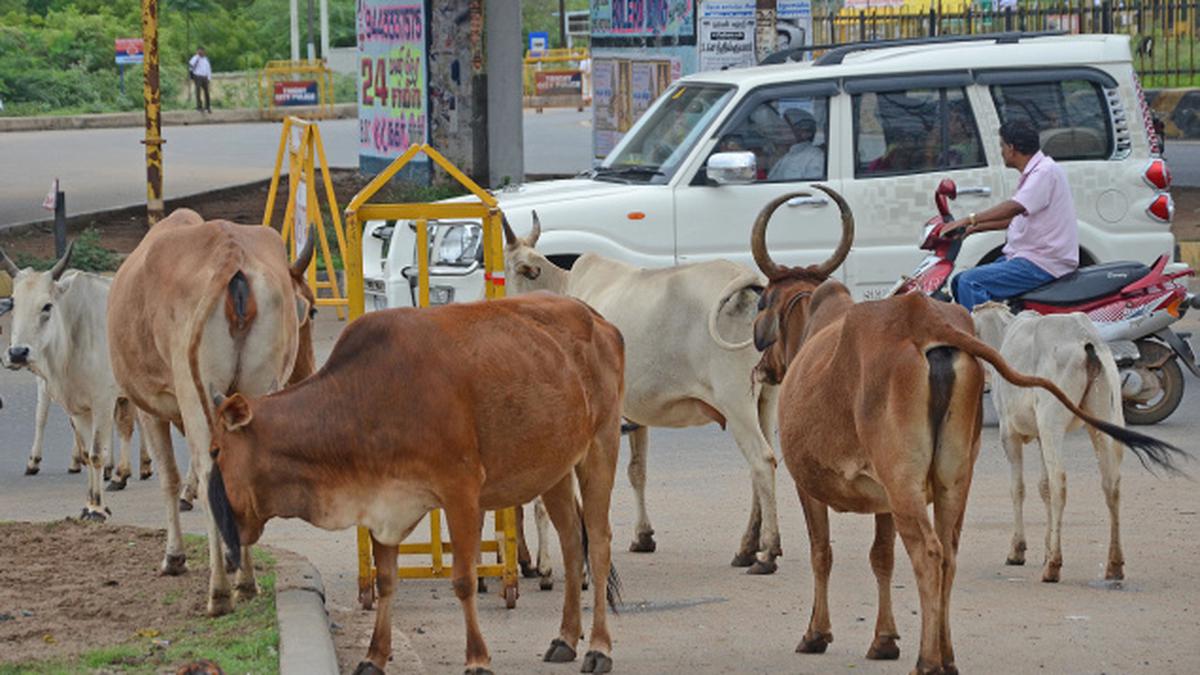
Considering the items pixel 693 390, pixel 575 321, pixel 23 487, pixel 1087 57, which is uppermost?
pixel 1087 57

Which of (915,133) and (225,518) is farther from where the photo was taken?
(915,133)

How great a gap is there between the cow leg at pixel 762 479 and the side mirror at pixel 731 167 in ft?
10.8

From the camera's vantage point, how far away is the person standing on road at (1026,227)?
37.6 feet

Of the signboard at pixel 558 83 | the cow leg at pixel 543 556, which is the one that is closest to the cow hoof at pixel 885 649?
the cow leg at pixel 543 556

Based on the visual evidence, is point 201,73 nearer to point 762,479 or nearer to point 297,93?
point 297,93

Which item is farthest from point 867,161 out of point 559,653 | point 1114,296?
point 559,653

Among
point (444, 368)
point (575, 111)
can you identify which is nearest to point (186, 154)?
point (575, 111)

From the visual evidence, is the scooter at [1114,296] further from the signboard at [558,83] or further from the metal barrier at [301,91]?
the signboard at [558,83]

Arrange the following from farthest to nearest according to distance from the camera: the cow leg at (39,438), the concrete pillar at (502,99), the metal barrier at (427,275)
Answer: the concrete pillar at (502,99), the cow leg at (39,438), the metal barrier at (427,275)

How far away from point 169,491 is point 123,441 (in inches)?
126

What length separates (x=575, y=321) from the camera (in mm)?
7484

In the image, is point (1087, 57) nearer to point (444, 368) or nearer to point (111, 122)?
point (444, 368)

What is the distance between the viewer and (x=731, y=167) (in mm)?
12438

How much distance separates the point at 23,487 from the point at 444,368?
18.5 ft
